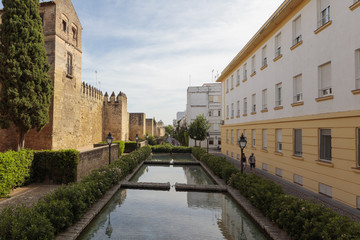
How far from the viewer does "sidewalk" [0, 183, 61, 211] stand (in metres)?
8.65

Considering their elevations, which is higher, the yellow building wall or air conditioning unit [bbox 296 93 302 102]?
air conditioning unit [bbox 296 93 302 102]

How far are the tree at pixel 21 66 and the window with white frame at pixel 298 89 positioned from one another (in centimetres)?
1494

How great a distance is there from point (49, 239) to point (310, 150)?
35.5 feet

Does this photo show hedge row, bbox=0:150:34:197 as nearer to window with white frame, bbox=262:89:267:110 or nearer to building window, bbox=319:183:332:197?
building window, bbox=319:183:332:197

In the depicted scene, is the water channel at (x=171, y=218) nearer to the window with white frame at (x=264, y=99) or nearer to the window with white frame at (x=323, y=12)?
the window with white frame at (x=264, y=99)

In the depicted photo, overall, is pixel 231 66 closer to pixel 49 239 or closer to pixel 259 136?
pixel 259 136

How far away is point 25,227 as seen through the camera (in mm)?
4922

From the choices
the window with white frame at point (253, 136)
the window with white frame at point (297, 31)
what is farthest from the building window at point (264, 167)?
the window with white frame at point (297, 31)

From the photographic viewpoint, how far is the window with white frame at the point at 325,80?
32.2ft

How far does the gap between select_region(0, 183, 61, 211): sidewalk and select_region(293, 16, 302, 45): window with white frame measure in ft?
45.5

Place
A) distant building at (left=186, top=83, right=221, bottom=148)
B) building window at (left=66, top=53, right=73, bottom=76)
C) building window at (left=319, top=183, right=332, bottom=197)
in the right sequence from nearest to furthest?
building window at (left=319, top=183, right=332, bottom=197) → building window at (left=66, top=53, right=73, bottom=76) → distant building at (left=186, top=83, right=221, bottom=148)

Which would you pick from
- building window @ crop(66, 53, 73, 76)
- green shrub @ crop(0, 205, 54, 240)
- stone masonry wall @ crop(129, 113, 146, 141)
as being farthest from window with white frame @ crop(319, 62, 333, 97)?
stone masonry wall @ crop(129, 113, 146, 141)

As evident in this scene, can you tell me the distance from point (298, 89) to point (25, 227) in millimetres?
12703

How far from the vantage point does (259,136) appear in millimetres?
17016
